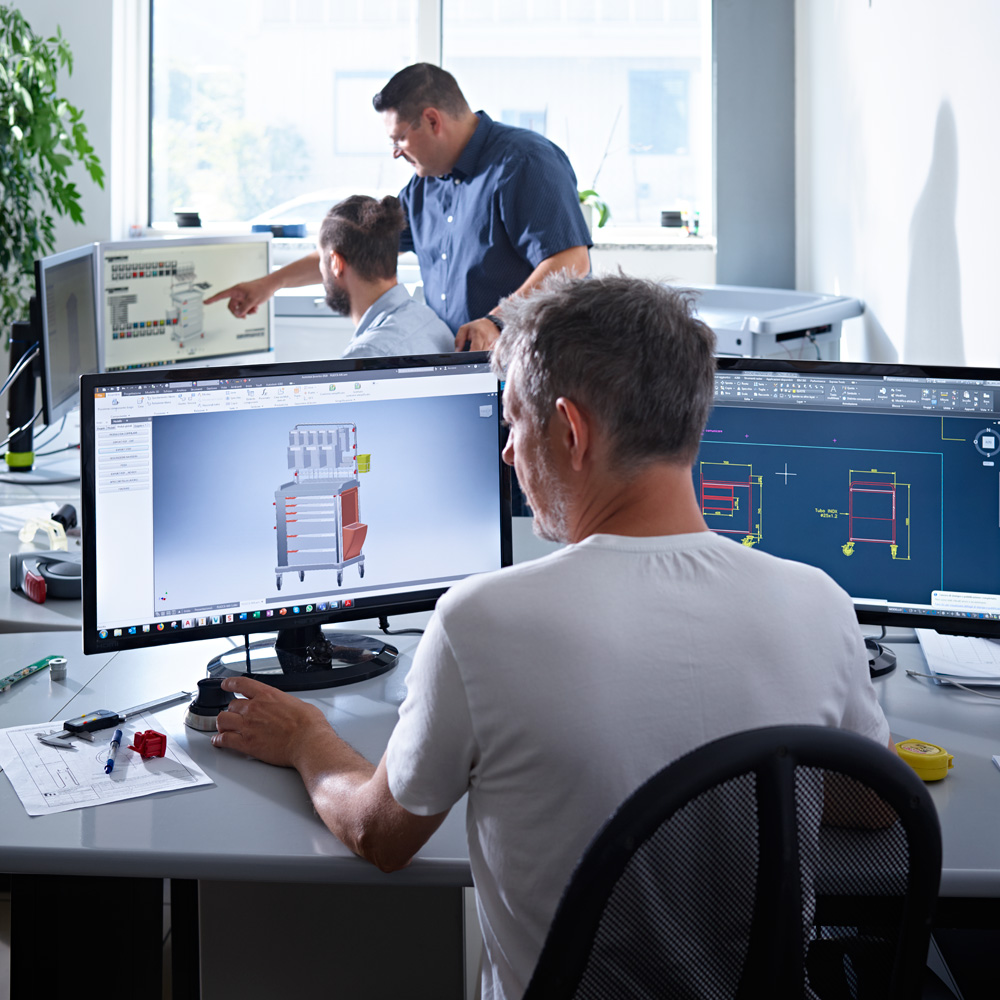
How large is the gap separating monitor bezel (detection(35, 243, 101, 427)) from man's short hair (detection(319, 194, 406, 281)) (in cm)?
62

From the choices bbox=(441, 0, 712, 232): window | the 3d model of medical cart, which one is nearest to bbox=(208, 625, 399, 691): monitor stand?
the 3d model of medical cart

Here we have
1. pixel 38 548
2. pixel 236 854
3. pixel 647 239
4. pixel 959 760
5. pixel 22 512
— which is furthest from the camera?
pixel 647 239

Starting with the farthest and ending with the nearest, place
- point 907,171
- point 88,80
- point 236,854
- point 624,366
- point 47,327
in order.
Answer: point 88,80 → point 907,171 → point 47,327 → point 236,854 → point 624,366

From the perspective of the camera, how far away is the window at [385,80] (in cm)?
488

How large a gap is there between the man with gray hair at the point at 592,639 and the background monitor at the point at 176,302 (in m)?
2.19

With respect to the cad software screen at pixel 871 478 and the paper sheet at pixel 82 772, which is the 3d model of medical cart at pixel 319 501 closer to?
the paper sheet at pixel 82 772

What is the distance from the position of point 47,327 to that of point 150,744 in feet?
5.14

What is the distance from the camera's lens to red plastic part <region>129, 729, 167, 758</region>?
1.31 m

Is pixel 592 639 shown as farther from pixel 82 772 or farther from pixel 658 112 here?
pixel 658 112

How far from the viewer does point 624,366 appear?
0.96 meters

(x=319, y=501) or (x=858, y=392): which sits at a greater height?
(x=858, y=392)

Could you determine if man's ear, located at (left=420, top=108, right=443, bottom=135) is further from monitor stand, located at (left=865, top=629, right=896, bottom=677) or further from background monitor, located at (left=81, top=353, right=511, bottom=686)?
monitor stand, located at (left=865, top=629, right=896, bottom=677)

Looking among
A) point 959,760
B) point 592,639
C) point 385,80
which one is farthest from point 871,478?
point 385,80

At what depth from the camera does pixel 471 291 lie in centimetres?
324
